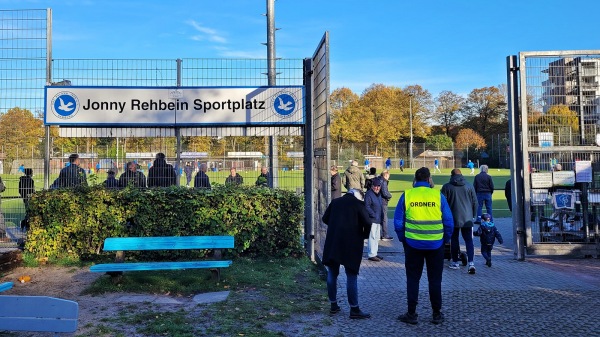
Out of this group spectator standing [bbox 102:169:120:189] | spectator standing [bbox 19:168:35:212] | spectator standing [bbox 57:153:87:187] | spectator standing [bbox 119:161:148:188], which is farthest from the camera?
spectator standing [bbox 19:168:35:212]

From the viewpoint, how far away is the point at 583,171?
992 centimetres

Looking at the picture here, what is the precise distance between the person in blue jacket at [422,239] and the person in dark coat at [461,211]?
9.53 feet

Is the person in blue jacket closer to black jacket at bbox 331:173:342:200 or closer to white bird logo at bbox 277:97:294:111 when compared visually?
white bird logo at bbox 277:97:294:111

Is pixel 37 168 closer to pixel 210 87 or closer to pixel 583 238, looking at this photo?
pixel 210 87

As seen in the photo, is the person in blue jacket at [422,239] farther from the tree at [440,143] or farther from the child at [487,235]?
the tree at [440,143]

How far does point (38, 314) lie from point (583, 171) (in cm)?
980

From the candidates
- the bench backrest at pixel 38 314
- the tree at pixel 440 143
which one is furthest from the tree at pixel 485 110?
the bench backrest at pixel 38 314

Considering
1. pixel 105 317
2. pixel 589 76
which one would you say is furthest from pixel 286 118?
pixel 589 76

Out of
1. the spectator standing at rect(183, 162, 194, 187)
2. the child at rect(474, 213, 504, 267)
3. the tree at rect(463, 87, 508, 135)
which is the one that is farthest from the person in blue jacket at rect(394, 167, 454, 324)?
the tree at rect(463, 87, 508, 135)

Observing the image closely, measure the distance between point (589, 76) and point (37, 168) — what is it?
11280mm

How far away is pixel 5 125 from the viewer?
33.0ft

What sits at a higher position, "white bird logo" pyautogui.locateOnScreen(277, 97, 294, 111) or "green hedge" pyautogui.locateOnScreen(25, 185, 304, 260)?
"white bird logo" pyautogui.locateOnScreen(277, 97, 294, 111)

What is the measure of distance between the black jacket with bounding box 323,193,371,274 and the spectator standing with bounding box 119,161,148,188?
512 centimetres

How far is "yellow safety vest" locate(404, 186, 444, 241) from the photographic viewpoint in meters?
5.82
